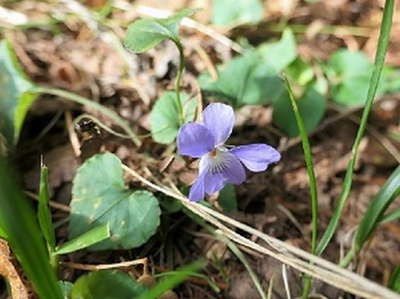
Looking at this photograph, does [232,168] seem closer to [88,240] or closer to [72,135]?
[88,240]

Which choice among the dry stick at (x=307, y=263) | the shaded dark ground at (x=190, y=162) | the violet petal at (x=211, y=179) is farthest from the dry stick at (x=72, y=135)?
the violet petal at (x=211, y=179)

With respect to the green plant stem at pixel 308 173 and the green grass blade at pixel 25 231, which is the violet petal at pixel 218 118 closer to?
the green plant stem at pixel 308 173

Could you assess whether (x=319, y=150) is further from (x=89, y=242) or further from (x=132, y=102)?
(x=89, y=242)

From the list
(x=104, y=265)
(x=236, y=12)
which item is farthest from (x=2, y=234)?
(x=236, y=12)

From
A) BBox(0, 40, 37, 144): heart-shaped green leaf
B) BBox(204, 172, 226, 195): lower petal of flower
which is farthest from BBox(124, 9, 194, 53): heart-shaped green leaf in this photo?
BBox(0, 40, 37, 144): heart-shaped green leaf

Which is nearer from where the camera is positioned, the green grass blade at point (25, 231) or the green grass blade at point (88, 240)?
the green grass blade at point (25, 231)

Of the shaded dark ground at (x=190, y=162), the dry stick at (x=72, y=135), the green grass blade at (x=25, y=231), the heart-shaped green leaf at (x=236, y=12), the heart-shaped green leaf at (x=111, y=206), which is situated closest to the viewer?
the green grass blade at (x=25, y=231)
